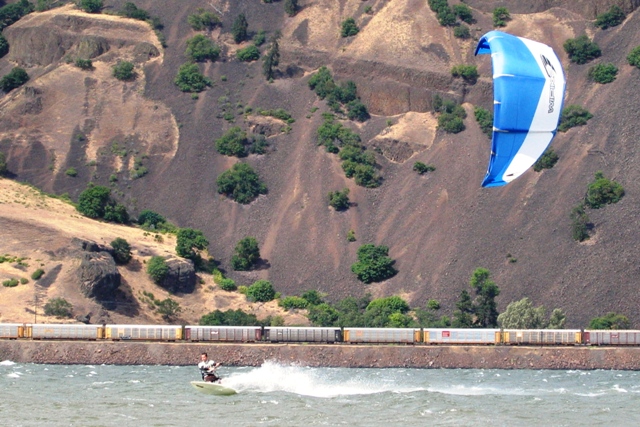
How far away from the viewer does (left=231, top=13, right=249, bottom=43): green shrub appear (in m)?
139

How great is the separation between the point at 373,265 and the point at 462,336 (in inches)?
812

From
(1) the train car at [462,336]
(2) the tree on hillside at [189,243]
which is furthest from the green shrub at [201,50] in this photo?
(1) the train car at [462,336]

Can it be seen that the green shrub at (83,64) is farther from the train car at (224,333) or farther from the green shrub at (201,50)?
the train car at (224,333)

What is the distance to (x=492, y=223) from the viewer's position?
107875mm

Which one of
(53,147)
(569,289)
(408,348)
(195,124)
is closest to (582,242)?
(569,289)

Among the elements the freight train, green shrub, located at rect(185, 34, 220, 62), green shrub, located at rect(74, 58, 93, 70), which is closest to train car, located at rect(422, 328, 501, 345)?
the freight train

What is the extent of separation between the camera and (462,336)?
283 feet

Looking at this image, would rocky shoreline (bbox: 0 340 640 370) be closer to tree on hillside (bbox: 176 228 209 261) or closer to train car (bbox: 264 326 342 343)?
train car (bbox: 264 326 342 343)

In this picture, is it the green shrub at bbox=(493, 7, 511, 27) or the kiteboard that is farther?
the green shrub at bbox=(493, 7, 511, 27)

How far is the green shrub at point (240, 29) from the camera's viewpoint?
457 feet

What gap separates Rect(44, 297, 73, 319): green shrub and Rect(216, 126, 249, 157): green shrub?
3514 centimetres

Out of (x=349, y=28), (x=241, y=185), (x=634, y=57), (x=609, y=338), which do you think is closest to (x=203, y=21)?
(x=349, y=28)

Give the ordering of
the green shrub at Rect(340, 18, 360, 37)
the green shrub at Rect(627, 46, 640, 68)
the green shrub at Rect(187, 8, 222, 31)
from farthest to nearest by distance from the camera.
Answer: the green shrub at Rect(187, 8, 222, 31)
the green shrub at Rect(340, 18, 360, 37)
the green shrub at Rect(627, 46, 640, 68)

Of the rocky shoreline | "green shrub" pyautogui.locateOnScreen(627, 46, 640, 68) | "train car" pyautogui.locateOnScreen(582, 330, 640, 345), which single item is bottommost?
the rocky shoreline
